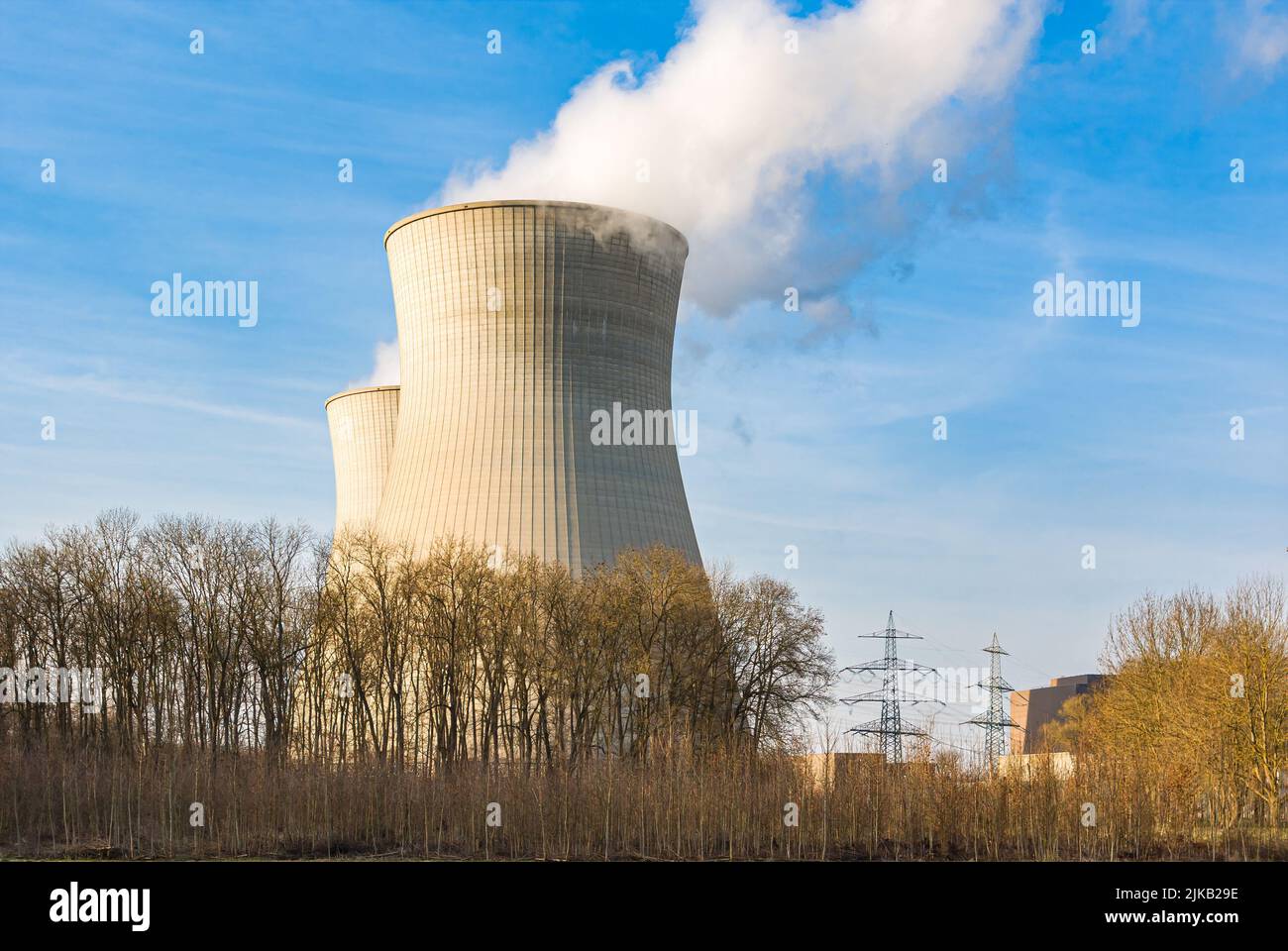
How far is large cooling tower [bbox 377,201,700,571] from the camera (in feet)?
73.4

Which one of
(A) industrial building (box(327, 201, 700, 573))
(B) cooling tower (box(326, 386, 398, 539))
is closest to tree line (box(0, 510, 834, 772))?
(A) industrial building (box(327, 201, 700, 573))

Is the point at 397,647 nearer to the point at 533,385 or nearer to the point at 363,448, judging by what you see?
the point at 533,385

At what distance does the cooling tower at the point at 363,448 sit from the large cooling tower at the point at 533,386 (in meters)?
8.35

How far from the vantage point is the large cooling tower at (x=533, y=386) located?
2238 cm

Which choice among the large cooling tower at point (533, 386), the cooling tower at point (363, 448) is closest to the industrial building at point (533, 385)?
the large cooling tower at point (533, 386)

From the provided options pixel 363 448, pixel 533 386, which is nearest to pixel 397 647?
pixel 533 386

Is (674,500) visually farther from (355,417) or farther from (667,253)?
(355,417)

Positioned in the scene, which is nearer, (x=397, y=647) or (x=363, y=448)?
(x=397, y=647)

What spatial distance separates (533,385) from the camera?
22.4 metres

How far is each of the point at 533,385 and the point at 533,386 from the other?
0.02 metres

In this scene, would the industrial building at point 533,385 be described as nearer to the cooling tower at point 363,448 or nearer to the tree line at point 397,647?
the tree line at point 397,647

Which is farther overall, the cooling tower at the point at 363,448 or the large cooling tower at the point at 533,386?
the cooling tower at the point at 363,448

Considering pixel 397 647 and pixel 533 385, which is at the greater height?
pixel 533 385
